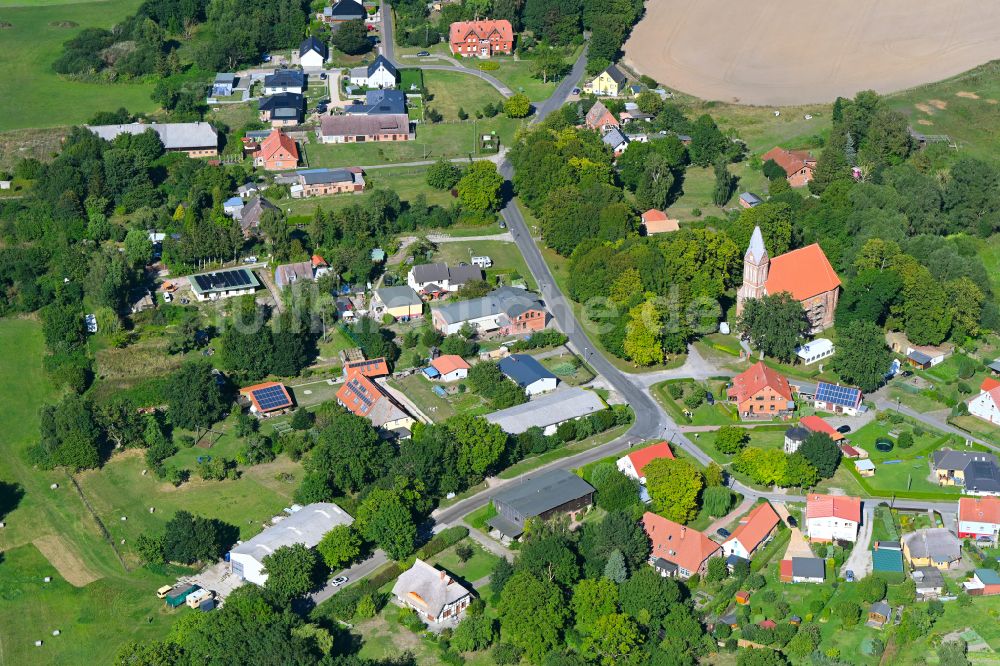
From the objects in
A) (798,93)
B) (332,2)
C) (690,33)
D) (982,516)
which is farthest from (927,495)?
(332,2)

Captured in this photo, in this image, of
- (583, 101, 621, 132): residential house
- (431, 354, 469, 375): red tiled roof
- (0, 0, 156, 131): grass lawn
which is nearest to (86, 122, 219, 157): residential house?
(0, 0, 156, 131): grass lawn

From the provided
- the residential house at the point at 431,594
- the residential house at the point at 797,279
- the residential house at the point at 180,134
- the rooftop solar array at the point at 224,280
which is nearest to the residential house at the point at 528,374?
the residential house at the point at 797,279

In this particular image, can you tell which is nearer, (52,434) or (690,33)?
(52,434)

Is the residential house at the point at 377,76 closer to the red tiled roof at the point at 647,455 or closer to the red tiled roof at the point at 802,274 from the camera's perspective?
the red tiled roof at the point at 802,274

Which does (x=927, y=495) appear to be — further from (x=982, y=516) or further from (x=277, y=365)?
(x=277, y=365)

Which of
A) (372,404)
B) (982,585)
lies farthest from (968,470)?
(372,404)

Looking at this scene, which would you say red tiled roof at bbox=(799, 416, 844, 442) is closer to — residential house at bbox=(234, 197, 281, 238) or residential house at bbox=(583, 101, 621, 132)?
residential house at bbox=(234, 197, 281, 238)
